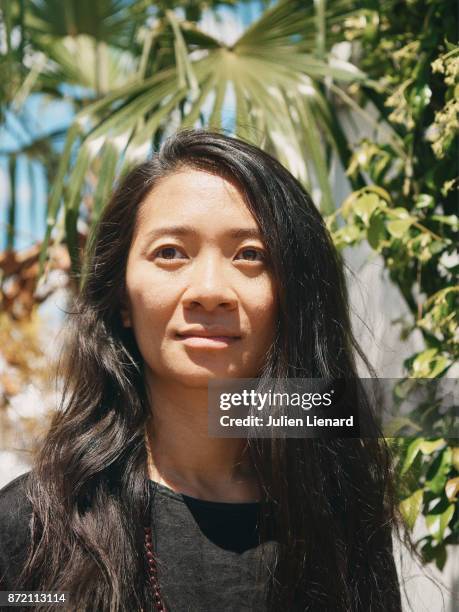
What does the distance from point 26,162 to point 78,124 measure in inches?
56.7

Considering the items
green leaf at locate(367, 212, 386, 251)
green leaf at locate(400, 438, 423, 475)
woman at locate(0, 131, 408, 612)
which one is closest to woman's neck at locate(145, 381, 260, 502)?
woman at locate(0, 131, 408, 612)

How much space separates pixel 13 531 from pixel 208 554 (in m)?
0.26

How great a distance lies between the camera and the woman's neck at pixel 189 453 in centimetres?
112

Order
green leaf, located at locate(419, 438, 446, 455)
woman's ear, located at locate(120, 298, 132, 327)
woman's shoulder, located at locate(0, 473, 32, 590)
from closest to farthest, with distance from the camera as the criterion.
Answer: woman's shoulder, located at locate(0, 473, 32, 590), woman's ear, located at locate(120, 298, 132, 327), green leaf, located at locate(419, 438, 446, 455)

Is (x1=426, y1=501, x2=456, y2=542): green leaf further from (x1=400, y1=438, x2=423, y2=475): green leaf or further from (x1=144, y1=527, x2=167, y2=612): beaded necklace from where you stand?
(x1=144, y1=527, x2=167, y2=612): beaded necklace

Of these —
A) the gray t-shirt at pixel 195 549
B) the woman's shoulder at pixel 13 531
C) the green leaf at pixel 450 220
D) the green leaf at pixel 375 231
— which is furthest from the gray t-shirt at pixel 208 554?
the green leaf at pixel 450 220

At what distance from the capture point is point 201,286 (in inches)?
40.6

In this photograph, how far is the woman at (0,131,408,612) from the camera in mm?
1040

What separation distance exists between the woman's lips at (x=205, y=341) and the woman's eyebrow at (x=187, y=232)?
139mm

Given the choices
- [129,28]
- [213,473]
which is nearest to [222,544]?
[213,473]

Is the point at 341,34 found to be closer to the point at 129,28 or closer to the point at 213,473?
the point at 129,28

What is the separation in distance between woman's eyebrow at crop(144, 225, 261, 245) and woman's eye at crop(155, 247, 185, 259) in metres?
0.02

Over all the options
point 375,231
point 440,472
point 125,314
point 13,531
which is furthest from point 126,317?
point 440,472

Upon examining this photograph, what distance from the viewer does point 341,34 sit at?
205 centimetres
